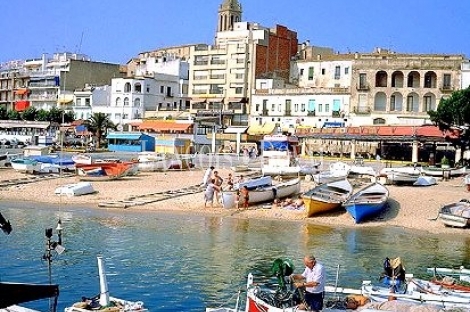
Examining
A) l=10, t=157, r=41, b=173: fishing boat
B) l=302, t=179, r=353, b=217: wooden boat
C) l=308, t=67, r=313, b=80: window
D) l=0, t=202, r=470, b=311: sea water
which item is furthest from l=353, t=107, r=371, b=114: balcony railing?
l=0, t=202, r=470, b=311: sea water

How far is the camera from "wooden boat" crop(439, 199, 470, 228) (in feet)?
108

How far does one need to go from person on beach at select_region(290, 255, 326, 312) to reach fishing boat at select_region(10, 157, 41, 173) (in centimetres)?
4140

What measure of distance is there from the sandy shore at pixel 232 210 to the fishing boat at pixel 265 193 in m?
0.56

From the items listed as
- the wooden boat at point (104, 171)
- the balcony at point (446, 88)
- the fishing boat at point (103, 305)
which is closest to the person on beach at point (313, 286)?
the fishing boat at point (103, 305)

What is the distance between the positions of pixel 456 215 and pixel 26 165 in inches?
1281

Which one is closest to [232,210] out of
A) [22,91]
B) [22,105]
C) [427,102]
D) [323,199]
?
[323,199]

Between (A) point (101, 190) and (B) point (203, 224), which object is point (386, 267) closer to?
(B) point (203, 224)

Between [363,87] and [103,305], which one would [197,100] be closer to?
[363,87]

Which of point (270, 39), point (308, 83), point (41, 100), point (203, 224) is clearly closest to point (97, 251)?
point (203, 224)

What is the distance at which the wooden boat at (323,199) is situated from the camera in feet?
117

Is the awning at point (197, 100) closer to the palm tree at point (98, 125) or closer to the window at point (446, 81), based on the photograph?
the palm tree at point (98, 125)

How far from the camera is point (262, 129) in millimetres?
84000

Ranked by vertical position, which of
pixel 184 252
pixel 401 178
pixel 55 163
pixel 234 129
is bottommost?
pixel 184 252

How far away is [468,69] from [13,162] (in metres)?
47.3
